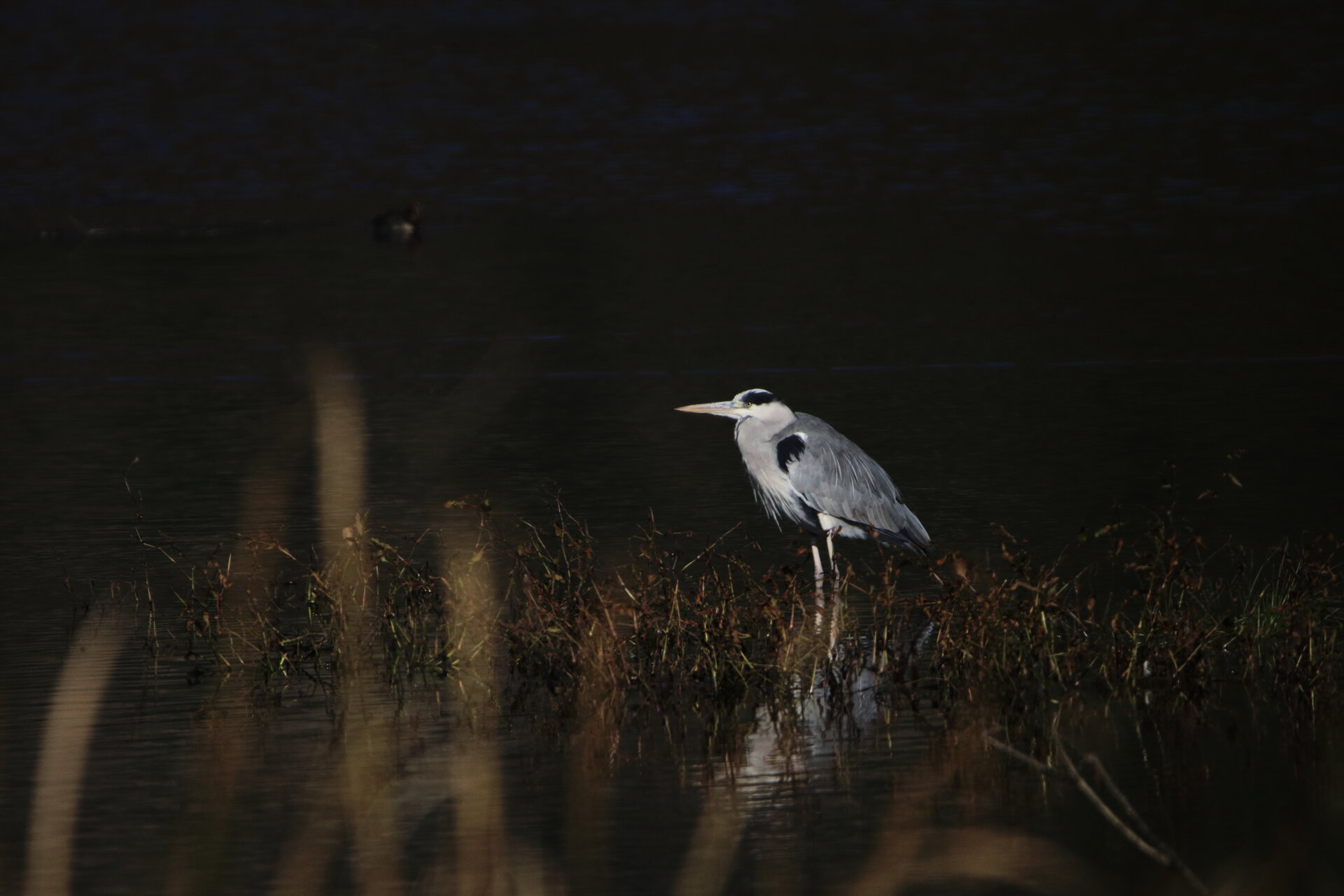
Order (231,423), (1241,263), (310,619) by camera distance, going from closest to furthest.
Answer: (310,619)
(231,423)
(1241,263)

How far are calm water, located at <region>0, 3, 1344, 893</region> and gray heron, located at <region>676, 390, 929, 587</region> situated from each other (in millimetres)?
263

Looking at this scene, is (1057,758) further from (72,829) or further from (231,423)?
(231,423)

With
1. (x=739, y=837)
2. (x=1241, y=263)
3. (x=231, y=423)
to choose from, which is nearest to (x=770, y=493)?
(x=739, y=837)

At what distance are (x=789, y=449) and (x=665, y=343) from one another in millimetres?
7287

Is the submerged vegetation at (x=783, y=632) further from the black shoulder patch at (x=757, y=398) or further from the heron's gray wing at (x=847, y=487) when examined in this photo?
the black shoulder patch at (x=757, y=398)

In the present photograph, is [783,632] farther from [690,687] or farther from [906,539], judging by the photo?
[906,539]

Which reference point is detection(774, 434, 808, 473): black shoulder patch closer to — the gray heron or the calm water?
the gray heron

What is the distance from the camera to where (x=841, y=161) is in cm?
3102

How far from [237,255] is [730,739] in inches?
707

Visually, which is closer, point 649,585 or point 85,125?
point 649,585

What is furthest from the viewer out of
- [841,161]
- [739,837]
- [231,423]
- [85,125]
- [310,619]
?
[85,125]

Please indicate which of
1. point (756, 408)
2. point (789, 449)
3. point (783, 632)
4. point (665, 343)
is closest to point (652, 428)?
point (756, 408)

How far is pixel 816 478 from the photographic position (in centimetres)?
999

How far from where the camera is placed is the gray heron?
991cm
